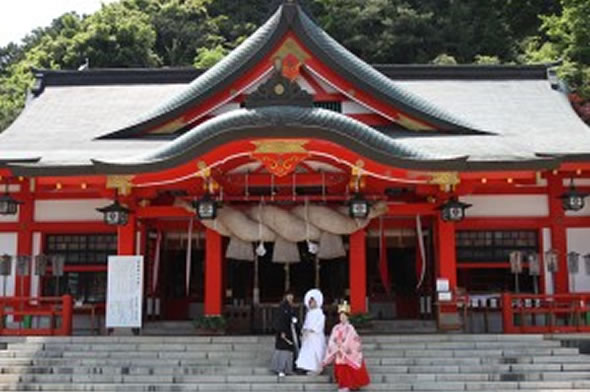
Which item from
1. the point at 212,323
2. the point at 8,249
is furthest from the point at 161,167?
the point at 8,249

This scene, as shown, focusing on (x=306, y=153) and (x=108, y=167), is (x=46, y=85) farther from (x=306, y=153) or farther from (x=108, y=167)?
(x=306, y=153)

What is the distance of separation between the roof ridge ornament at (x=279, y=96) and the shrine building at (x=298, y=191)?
2cm

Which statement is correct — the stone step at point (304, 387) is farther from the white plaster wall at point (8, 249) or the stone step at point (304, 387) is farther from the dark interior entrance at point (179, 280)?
the dark interior entrance at point (179, 280)

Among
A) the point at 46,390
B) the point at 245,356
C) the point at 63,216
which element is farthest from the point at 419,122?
the point at 46,390

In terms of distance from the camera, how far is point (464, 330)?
44.4ft

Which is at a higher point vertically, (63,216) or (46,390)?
(63,216)

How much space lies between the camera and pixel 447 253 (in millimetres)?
13297

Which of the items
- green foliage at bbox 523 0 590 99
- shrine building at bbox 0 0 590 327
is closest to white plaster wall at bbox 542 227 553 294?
shrine building at bbox 0 0 590 327

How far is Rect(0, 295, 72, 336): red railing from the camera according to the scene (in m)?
12.7

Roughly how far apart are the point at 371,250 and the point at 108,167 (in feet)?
23.9

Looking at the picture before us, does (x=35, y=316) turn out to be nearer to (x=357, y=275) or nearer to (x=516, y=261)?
(x=357, y=275)

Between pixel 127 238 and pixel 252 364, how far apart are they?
4113 millimetres

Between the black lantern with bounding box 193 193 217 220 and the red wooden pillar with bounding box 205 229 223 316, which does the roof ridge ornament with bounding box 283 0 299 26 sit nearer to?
the black lantern with bounding box 193 193 217 220

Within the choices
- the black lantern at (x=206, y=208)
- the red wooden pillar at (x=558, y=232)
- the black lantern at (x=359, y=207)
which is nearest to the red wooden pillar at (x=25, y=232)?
the black lantern at (x=206, y=208)
